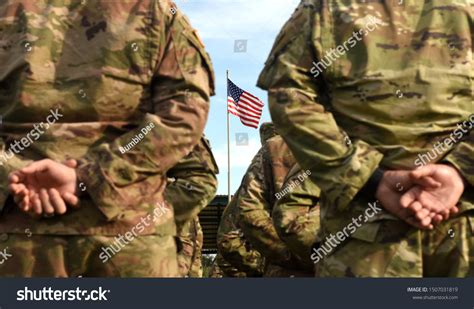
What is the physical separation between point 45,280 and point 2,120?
2.57 ft

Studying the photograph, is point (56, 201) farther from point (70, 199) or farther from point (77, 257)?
point (77, 257)

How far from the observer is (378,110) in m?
3.92

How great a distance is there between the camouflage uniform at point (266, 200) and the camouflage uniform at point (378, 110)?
4.09 metres

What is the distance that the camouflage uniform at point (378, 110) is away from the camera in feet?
12.5

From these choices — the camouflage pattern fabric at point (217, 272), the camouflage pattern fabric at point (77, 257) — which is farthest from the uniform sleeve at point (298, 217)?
the camouflage pattern fabric at point (217, 272)

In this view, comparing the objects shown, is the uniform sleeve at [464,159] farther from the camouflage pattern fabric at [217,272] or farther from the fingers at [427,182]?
the camouflage pattern fabric at [217,272]

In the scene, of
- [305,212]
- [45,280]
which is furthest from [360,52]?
[305,212]

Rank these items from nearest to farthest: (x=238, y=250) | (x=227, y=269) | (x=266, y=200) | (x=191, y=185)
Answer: (x=191, y=185) → (x=266, y=200) → (x=238, y=250) → (x=227, y=269)

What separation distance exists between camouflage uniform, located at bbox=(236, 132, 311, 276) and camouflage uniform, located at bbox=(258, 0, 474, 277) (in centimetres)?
409

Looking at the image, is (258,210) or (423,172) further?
(258,210)

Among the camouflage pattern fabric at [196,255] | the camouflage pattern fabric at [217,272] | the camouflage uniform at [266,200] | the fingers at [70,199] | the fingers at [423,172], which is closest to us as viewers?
the fingers at [423,172]

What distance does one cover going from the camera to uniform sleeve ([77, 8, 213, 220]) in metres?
3.96

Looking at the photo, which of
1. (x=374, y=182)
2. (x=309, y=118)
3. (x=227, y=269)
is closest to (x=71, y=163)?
(x=309, y=118)

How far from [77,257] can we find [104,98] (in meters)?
0.72
